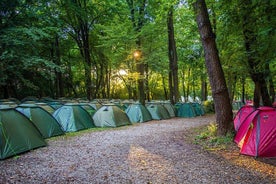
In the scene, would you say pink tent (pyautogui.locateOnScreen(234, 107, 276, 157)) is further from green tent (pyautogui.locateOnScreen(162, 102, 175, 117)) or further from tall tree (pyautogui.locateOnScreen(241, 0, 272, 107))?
green tent (pyautogui.locateOnScreen(162, 102, 175, 117))

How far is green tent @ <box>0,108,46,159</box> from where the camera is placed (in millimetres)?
5758

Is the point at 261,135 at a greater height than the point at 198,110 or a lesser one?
greater

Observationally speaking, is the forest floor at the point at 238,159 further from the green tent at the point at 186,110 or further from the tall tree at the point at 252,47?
Answer: the green tent at the point at 186,110

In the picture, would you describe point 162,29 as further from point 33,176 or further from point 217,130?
point 33,176

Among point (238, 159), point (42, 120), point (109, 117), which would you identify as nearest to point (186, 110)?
point (109, 117)

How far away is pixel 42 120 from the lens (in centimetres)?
862

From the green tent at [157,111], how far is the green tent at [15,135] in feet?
30.2

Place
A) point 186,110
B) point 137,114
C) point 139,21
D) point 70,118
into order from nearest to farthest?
point 70,118 → point 137,114 → point 139,21 → point 186,110

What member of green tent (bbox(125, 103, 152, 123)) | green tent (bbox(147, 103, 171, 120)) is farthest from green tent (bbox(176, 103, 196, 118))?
green tent (bbox(125, 103, 152, 123))

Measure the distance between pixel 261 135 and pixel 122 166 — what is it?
3369 mm

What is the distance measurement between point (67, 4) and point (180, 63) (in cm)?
1368

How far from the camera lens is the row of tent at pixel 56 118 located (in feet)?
20.1

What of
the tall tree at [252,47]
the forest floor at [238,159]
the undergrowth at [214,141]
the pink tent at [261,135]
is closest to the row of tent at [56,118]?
the undergrowth at [214,141]

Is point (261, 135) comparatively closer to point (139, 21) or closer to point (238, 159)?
point (238, 159)
